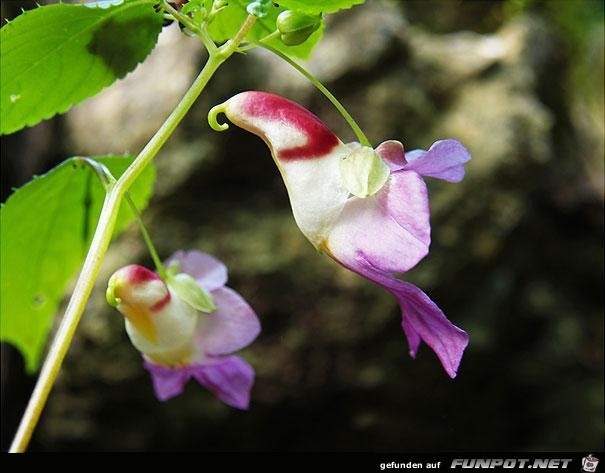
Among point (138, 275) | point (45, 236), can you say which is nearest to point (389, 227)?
point (138, 275)

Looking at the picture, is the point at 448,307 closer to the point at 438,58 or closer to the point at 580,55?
the point at 438,58

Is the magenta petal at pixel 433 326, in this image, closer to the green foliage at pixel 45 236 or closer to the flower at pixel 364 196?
the flower at pixel 364 196

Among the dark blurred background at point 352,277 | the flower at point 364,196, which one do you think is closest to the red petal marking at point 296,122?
the flower at point 364,196

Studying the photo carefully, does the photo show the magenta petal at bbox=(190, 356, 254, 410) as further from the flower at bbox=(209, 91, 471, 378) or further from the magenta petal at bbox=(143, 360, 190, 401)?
the flower at bbox=(209, 91, 471, 378)

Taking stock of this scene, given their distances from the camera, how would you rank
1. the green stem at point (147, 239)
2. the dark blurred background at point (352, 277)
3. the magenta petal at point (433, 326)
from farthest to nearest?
the dark blurred background at point (352, 277), the green stem at point (147, 239), the magenta petal at point (433, 326)

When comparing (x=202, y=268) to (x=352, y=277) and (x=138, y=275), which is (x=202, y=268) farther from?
(x=352, y=277)


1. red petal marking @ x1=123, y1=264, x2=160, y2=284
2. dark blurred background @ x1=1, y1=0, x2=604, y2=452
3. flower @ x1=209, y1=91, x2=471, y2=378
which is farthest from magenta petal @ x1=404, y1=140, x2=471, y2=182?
dark blurred background @ x1=1, y1=0, x2=604, y2=452

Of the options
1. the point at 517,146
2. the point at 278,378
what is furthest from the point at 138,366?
the point at 517,146
